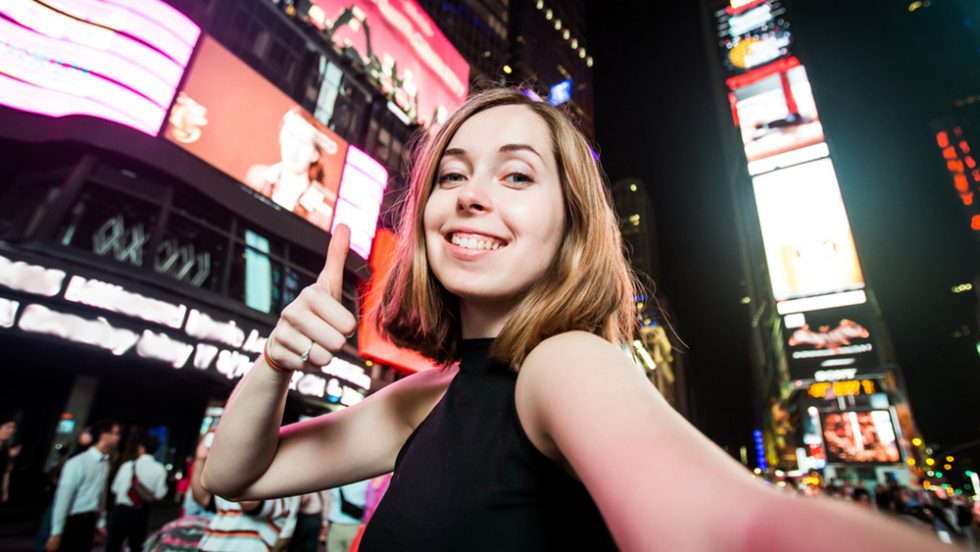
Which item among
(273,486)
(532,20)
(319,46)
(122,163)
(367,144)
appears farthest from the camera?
(532,20)

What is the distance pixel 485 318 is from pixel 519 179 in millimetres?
426

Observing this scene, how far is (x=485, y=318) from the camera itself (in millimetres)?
1294

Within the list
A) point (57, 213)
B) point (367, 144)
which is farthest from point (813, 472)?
point (57, 213)

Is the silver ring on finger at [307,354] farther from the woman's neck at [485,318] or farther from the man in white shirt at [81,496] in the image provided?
the man in white shirt at [81,496]

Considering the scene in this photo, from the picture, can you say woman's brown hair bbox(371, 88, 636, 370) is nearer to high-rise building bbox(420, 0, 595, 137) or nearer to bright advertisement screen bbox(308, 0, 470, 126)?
bright advertisement screen bbox(308, 0, 470, 126)

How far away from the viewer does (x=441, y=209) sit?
1.34 meters

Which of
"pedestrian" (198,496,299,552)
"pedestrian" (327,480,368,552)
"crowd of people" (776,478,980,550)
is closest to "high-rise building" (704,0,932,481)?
"crowd of people" (776,478,980,550)

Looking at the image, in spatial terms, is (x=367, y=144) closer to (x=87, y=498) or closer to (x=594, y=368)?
(x=87, y=498)

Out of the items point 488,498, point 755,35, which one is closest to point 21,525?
point 488,498

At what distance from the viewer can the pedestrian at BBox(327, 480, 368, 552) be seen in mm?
5977

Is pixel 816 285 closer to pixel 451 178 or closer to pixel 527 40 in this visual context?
pixel 527 40

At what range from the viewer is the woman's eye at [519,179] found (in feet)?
4.29

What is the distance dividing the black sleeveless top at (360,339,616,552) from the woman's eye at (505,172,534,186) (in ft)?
1.86

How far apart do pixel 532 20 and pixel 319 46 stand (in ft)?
129
